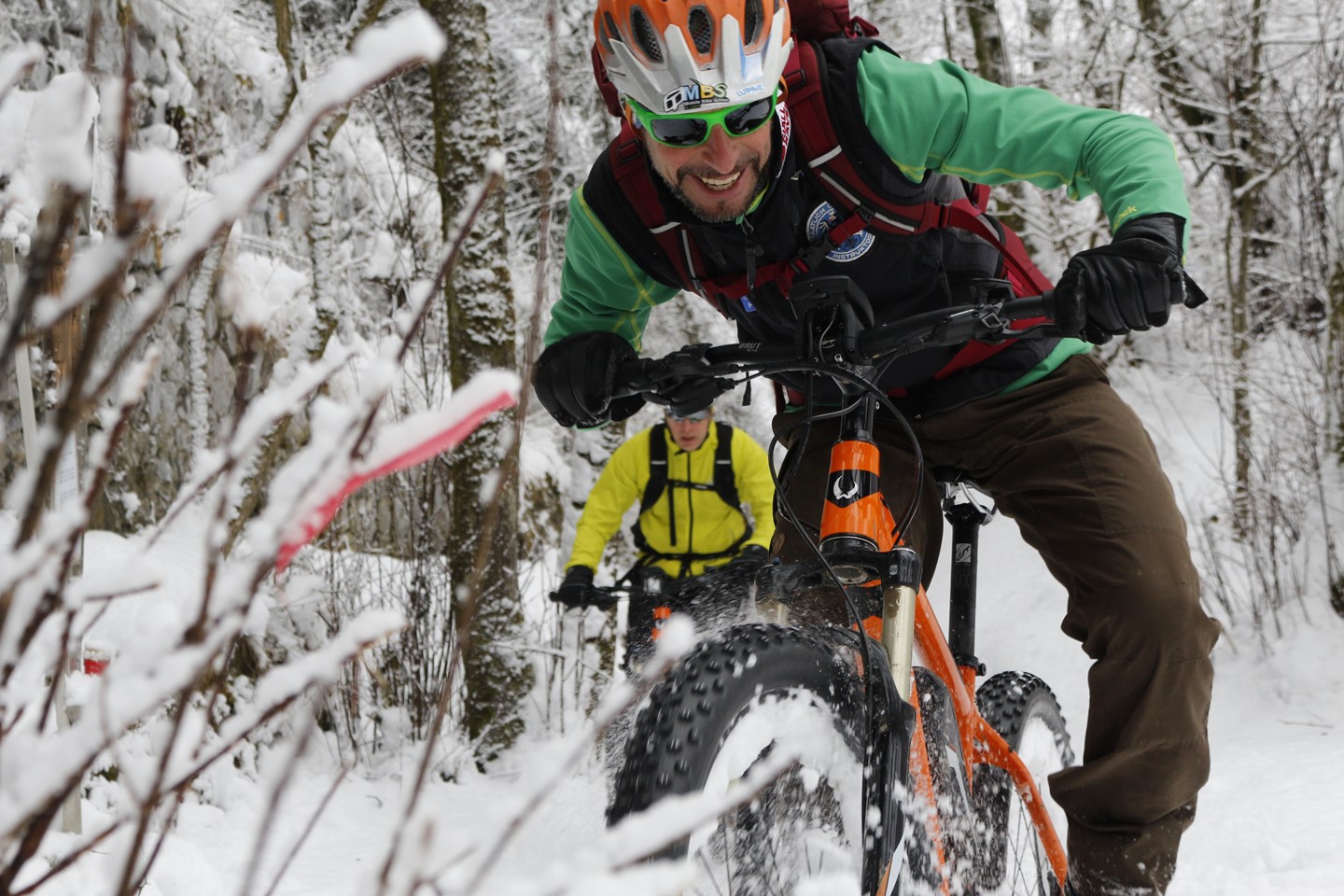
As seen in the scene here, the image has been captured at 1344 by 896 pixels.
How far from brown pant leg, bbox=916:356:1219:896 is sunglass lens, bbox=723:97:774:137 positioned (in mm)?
941

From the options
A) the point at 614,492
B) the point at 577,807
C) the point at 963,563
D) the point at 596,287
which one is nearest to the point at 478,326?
the point at 614,492

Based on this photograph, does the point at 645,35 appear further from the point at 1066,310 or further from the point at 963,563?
the point at 963,563

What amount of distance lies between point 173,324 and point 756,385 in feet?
16.6

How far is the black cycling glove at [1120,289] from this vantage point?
176 centimetres

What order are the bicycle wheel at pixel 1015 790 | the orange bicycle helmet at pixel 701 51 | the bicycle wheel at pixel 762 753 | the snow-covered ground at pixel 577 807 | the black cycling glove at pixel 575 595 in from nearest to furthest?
the snow-covered ground at pixel 577 807 → the bicycle wheel at pixel 762 753 → the orange bicycle helmet at pixel 701 51 → the bicycle wheel at pixel 1015 790 → the black cycling glove at pixel 575 595

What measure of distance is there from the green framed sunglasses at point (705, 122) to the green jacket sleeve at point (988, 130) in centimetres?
24

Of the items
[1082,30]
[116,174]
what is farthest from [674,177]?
[1082,30]

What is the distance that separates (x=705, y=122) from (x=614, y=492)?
432cm

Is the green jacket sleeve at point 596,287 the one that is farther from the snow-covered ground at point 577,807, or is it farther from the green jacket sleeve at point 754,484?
the green jacket sleeve at point 754,484

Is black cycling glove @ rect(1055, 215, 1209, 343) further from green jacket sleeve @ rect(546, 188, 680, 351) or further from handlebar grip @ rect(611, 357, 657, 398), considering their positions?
green jacket sleeve @ rect(546, 188, 680, 351)

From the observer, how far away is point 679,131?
2275 mm

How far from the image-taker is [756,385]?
1056 cm

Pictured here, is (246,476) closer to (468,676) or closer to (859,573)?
(468,676)

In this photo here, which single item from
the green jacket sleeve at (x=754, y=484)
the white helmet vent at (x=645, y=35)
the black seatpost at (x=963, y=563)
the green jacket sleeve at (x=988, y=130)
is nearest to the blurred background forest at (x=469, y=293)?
Answer: the white helmet vent at (x=645, y=35)
